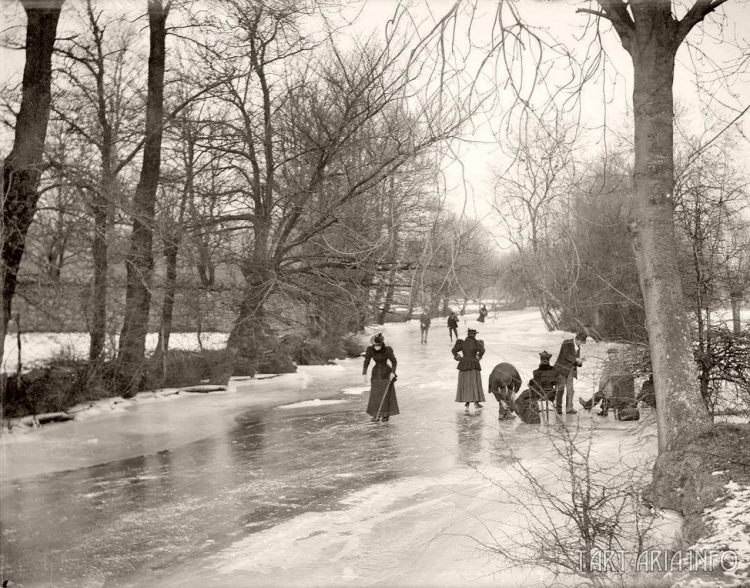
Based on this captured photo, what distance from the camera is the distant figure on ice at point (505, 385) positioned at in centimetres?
1205

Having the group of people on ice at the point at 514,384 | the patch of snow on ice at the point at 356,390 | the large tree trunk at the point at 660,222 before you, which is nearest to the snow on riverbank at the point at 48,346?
the patch of snow on ice at the point at 356,390

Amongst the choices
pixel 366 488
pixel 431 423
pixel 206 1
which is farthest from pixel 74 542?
pixel 206 1

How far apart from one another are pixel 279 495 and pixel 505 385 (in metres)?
5.57

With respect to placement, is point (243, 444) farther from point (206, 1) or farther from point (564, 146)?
point (206, 1)

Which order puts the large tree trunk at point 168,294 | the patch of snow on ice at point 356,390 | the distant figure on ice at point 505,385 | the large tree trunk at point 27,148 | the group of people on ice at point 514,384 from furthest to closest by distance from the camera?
1. the patch of snow on ice at point 356,390
2. the large tree trunk at point 168,294
3. the distant figure on ice at point 505,385
4. the group of people on ice at point 514,384
5. the large tree trunk at point 27,148

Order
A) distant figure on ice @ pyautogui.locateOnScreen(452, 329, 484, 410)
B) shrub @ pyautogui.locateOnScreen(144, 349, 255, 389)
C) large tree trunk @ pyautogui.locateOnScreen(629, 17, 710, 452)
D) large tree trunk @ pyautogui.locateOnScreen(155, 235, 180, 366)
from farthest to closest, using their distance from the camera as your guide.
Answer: shrub @ pyautogui.locateOnScreen(144, 349, 255, 389)
large tree trunk @ pyautogui.locateOnScreen(155, 235, 180, 366)
distant figure on ice @ pyautogui.locateOnScreen(452, 329, 484, 410)
large tree trunk @ pyautogui.locateOnScreen(629, 17, 710, 452)

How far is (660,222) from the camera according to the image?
18.9 feet

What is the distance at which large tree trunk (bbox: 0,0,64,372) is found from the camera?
9.15m

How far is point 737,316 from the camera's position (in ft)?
27.2

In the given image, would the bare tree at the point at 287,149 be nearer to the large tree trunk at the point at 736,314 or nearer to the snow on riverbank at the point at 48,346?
the snow on riverbank at the point at 48,346

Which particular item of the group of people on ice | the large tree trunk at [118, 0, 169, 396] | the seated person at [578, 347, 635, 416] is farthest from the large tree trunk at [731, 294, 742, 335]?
the large tree trunk at [118, 0, 169, 396]

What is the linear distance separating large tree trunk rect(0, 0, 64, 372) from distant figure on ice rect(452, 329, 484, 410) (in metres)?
7.73

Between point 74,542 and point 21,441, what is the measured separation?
5418mm

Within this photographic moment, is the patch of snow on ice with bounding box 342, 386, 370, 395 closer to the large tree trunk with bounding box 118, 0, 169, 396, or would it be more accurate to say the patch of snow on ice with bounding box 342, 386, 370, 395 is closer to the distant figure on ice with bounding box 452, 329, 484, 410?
the distant figure on ice with bounding box 452, 329, 484, 410
